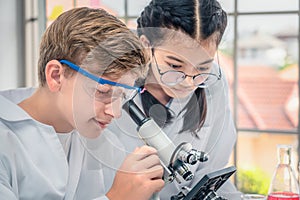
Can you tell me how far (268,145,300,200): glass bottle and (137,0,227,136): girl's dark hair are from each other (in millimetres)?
311

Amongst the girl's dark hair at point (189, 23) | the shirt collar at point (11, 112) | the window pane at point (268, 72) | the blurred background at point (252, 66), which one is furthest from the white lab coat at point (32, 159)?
the window pane at point (268, 72)

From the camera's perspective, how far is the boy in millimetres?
896

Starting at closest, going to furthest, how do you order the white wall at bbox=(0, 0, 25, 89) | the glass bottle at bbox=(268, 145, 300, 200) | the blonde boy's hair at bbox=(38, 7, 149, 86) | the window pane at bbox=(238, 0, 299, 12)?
the blonde boy's hair at bbox=(38, 7, 149, 86), the glass bottle at bbox=(268, 145, 300, 200), the window pane at bbox=(238, 0, 299, 12), the white wall at bbox=(0, 0, 25, 89)

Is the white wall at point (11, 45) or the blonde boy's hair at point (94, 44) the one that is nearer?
the blonde boy's hair at point (94, 44)

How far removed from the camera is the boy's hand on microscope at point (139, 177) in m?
0.96

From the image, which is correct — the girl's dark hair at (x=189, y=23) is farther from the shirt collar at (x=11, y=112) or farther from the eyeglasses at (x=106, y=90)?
the shirt collar at (x=11, y=112)

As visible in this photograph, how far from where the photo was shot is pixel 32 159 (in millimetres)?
1034

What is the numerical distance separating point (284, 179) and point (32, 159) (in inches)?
22.2

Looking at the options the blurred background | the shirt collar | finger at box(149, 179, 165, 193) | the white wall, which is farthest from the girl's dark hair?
the white wall

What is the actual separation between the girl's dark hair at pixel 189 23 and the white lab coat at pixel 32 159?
0.14m

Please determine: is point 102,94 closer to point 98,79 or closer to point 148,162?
point 98,79

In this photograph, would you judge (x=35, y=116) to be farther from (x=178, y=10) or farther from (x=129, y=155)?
(x=178, y=10)

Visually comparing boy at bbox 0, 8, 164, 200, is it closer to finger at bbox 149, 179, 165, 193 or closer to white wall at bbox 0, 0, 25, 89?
finger at bbox 149, 179, 165, 193

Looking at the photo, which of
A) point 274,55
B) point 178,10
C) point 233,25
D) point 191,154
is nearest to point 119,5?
point 178,10
